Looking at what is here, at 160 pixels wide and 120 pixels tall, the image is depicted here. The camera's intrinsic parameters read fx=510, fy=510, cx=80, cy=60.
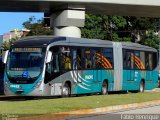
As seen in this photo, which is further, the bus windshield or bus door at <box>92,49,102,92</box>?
bus door at <box>92,49,102,92</box>

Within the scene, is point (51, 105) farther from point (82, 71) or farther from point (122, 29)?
point (122, 29)

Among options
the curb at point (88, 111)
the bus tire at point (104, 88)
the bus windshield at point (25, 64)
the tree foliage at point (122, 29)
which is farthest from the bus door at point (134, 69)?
the tree foliage at point (122, 29)

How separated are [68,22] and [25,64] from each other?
811 cm

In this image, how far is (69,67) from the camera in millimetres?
25906

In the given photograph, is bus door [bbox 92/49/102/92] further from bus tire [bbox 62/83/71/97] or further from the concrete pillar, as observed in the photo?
the concrete pillar

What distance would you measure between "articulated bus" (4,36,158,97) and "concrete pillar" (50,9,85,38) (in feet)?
9.74

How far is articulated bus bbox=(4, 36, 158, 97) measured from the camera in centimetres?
2405

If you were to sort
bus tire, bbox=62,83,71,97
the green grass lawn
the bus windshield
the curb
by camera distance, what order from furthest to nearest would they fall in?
bus tire, bbox=62,83,71,97
the bus windshield
the green grass lawn
the curb

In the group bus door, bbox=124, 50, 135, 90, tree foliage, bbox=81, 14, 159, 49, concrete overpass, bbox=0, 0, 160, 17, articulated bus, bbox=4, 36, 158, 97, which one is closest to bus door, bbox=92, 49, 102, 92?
articulated bus, bbox=4, 36, 158, 97

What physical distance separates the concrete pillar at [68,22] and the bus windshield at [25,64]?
7478 mm

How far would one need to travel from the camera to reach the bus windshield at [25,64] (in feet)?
Result: 78.7

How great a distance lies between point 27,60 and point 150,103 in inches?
243

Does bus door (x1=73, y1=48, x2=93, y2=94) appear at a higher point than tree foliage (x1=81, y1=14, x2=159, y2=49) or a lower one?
lower

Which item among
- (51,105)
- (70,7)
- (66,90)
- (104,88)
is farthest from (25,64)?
(70,7)
